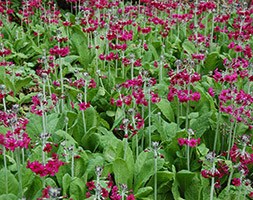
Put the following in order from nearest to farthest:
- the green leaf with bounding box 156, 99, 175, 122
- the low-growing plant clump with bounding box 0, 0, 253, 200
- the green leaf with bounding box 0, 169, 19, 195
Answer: the low-growing plant clump with bounding box 0, 0, 253, 200
the green leaf with bounding box 0, 169, 19, 195
the green leaf with bounding box 156, 99, 175, 122

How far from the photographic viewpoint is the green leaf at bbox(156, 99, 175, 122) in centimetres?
482

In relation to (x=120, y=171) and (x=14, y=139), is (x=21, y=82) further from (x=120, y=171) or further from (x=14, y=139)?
(x=14, y=139)

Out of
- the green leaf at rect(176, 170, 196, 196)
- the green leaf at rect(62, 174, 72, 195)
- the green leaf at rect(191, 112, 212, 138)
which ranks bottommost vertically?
the green leaf at rect(176, 170, 196, 196)

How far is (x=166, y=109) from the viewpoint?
486 cm

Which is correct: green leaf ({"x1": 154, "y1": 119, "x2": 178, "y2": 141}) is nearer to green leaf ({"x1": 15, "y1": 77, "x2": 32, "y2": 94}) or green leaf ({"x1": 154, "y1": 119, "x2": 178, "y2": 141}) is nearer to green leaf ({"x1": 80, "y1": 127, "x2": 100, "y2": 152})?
green leaf ({"x1": 80, "y1": 127, "x2": 100, "y2": 152})

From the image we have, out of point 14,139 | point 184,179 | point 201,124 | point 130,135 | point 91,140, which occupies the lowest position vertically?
point 184,179

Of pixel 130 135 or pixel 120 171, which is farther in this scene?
pixel 130 135

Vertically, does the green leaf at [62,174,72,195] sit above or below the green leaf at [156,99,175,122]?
below

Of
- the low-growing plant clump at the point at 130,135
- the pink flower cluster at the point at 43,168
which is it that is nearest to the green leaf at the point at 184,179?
the low-growing plant clump at the point at 130,135

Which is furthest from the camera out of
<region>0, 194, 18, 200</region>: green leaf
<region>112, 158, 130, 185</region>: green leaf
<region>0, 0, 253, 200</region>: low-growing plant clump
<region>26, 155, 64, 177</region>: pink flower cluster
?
<region>112, 158, 130, 185</region>: green leaf

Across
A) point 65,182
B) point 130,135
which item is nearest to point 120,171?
point 130,135

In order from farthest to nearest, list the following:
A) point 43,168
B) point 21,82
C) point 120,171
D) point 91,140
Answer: point 21,82
point 91,140
point 120,171
point 43,168

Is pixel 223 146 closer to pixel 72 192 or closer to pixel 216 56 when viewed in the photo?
pixel 72 192

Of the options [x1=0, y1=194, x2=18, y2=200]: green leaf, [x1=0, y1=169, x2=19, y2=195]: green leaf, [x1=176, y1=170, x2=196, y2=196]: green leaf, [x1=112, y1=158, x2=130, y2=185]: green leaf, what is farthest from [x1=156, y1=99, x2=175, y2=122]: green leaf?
[x1=0, y1=194, x2=18, y2=200]: green leaf
